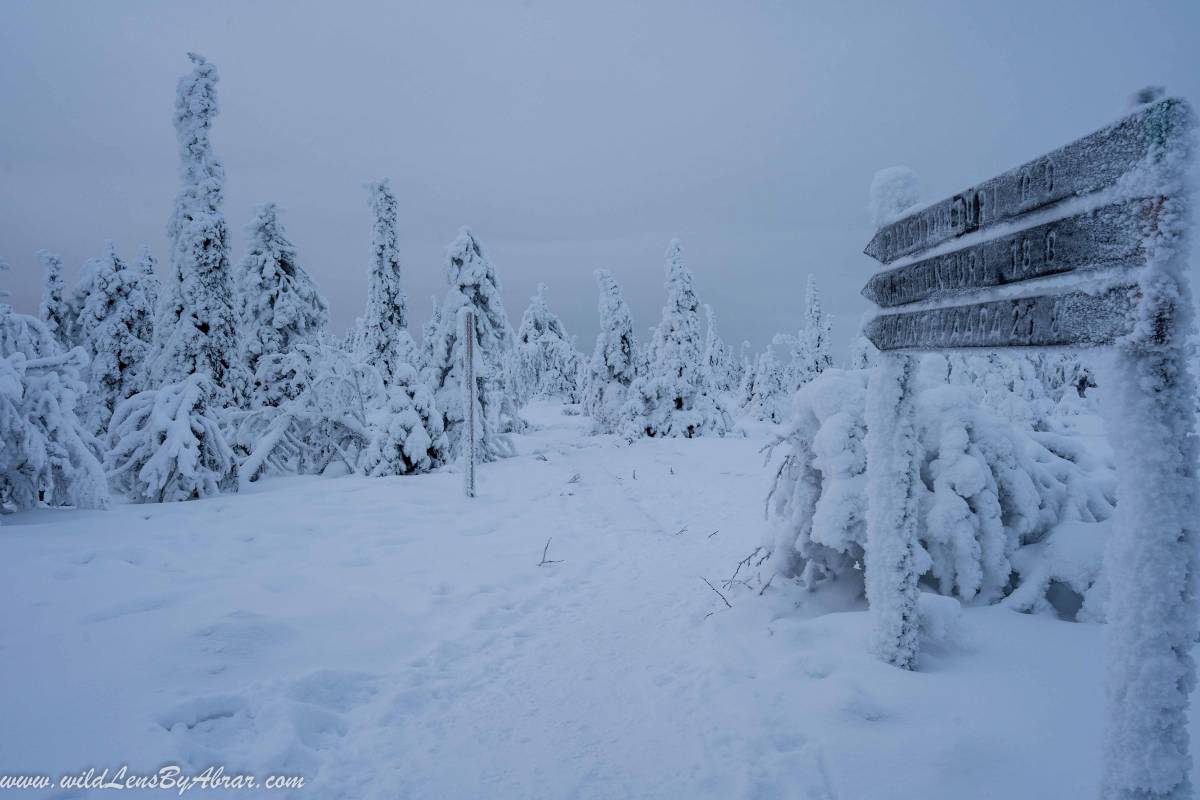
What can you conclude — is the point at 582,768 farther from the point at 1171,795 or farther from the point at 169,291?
the point at 169,291

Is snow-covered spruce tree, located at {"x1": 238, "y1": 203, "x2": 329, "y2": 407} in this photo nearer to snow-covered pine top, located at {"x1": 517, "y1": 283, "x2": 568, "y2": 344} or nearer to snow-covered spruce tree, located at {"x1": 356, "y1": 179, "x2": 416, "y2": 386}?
snow-covered spruce tree, located at {"x1": 356, "y1": 179, "x2": 416, "y2": 386}

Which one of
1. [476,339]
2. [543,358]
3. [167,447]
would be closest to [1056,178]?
[167,447]

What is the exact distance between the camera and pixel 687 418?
24500mm

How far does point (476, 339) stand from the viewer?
752 inches

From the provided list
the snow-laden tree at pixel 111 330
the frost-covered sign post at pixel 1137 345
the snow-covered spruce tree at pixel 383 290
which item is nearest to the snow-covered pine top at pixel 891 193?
the frost-covered sign post at pixel 1137 345

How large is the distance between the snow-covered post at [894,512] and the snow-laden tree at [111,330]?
29460 millimetres

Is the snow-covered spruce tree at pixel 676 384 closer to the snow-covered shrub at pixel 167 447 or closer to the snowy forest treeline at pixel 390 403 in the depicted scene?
the snowy forest treeline at pixel 390 403

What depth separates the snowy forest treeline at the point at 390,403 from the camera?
440 cm

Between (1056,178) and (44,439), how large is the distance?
10.5 metres

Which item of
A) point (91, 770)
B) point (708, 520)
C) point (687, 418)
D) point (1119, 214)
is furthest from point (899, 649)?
point (687, 418)

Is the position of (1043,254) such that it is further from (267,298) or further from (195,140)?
(267,298)

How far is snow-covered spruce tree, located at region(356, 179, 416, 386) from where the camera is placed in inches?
813

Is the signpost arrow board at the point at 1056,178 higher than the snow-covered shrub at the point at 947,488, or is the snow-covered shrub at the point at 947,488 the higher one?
the signpost arrow board at the point at 1056,178

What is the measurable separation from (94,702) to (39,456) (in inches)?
231
